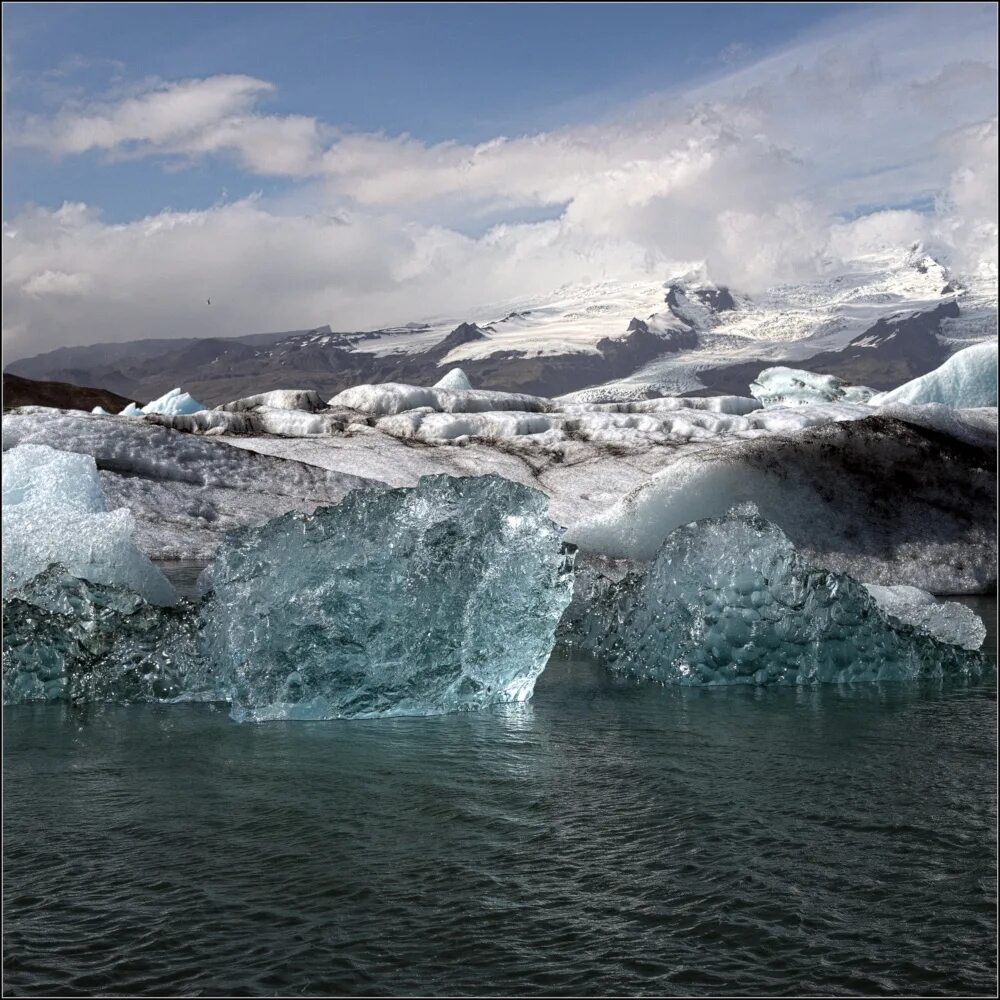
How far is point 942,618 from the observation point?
909cm

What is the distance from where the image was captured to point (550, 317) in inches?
6752

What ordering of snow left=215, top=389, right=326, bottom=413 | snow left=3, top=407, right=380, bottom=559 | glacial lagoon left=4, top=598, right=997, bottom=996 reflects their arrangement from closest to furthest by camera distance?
1. glacial lagoon left=4, top=598, right=997, bottom=996
2. snow left=3, top=407, right=380, bottom=559
3. snow left=215, top=389, right=326, bottom=413

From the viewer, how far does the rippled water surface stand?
3.10m

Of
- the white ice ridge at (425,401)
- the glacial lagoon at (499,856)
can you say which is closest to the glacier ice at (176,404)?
the white ice ridge at (425,401)

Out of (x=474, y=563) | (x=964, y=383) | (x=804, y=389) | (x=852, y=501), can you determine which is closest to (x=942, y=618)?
(x=474, y=563)

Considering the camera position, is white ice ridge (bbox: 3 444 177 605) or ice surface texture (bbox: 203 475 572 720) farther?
white ice ridge (bbox: 3 444 177 605)

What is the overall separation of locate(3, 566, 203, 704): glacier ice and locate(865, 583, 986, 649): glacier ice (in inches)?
194

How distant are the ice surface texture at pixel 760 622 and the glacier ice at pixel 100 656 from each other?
302 centimetres

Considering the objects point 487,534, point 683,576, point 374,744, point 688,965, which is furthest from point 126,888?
point 683,576

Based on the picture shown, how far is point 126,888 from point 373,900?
2.57 feet

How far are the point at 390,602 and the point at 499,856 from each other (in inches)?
107

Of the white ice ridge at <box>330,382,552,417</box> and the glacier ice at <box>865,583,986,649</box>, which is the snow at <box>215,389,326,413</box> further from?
the glacier ice at <box>865,583,986,649</box>

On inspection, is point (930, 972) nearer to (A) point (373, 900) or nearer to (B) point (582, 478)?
(A) point (373, 900)

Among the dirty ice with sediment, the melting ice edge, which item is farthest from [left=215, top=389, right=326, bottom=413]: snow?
the melting ice edge
